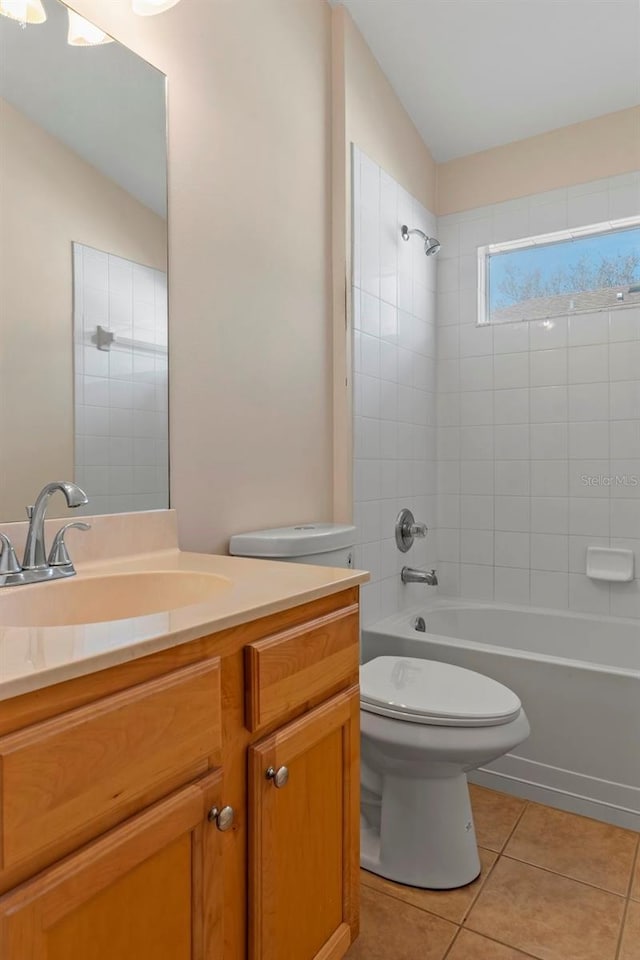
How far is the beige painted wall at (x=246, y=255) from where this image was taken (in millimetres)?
1576

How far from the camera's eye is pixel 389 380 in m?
2.55

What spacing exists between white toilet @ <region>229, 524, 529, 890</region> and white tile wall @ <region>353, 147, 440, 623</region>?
67 cm

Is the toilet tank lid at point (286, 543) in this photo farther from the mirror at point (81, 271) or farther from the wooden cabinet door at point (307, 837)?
the wooden cabinet door at point (307, 837)

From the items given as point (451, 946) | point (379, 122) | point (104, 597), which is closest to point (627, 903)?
point (451, 946)

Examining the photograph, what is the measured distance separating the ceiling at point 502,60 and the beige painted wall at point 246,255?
34cm

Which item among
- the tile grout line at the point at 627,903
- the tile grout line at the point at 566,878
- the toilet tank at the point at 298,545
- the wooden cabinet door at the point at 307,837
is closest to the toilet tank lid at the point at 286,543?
the toilet tank at the point at 298,545

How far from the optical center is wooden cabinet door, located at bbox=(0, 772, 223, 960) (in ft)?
2.09

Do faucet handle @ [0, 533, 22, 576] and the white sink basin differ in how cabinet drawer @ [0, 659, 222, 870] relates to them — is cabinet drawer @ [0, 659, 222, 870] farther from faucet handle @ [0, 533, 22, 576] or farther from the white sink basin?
faucet handle @ [0, 533, 22, 576]

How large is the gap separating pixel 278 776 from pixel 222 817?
127 millimetres

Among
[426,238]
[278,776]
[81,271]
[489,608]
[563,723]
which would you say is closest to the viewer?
[278,776]

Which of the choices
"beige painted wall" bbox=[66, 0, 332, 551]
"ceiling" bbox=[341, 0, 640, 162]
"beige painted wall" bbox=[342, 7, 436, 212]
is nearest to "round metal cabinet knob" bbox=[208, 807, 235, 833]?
"beige painted wall" bbox=[66, 0, 332, 551]

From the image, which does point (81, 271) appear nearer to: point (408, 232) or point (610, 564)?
point (408, 232)

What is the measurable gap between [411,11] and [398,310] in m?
1.03

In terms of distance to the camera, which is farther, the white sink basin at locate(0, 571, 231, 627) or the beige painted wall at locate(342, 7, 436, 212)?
the beige painted wall at locate(342, 7, 436, 212)
